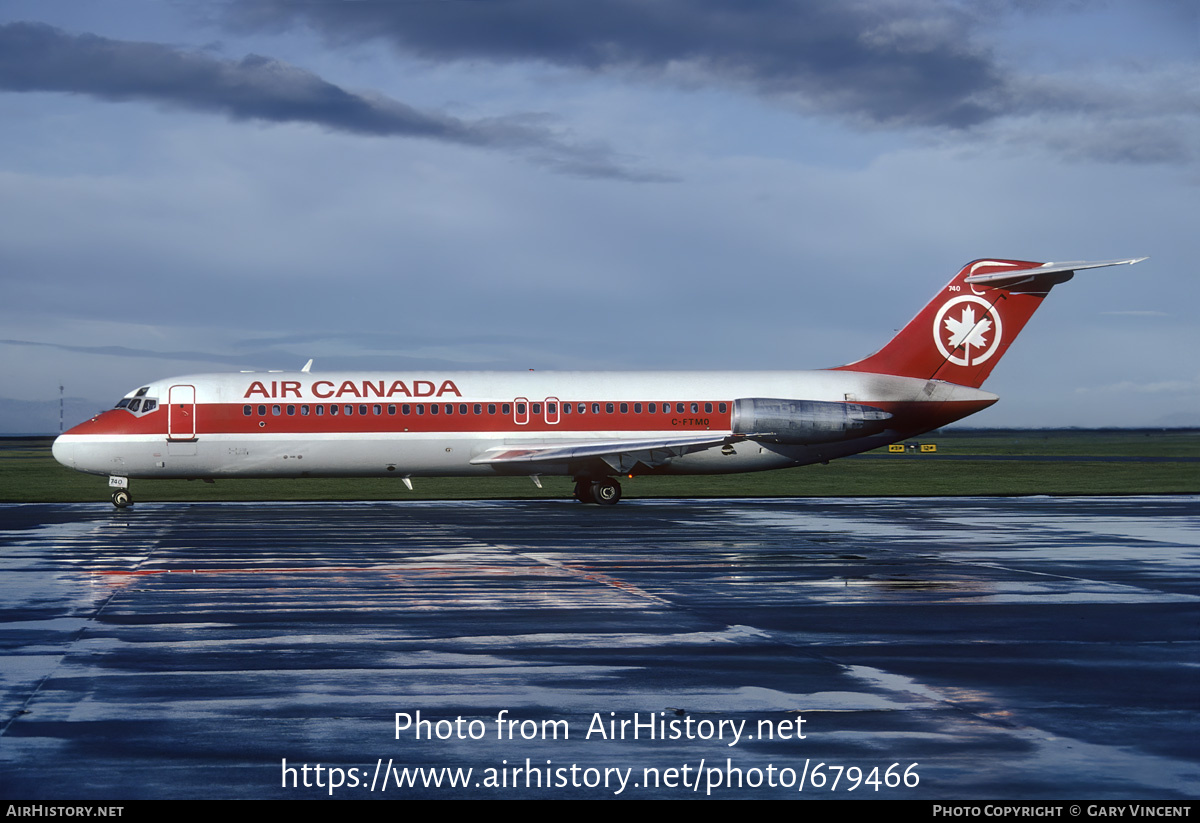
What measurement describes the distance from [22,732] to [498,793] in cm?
376

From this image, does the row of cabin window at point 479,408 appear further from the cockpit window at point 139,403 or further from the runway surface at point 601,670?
the runway surface at point 601,670

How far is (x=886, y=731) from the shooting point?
28.5 feet

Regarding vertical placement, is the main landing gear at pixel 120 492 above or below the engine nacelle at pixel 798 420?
below

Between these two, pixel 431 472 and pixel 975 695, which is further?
pixel 431 472

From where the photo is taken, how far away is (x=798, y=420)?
3597cm

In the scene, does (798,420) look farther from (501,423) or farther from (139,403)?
(139,403)

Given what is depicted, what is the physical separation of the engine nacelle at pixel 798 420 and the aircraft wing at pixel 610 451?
95 centimetres

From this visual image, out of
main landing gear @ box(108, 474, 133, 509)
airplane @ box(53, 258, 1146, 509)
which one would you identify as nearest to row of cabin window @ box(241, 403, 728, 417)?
airplane @ box(53, 258, 1146, 509)

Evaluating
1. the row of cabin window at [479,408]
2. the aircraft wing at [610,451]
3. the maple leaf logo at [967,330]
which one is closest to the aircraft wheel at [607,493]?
the aircraft wing at [610,451]

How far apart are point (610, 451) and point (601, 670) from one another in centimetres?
2367

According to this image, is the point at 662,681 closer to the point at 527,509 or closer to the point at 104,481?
the point at 527,509

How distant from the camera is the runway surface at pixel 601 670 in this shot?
767cm

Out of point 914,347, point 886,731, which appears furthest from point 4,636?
point 914,347
